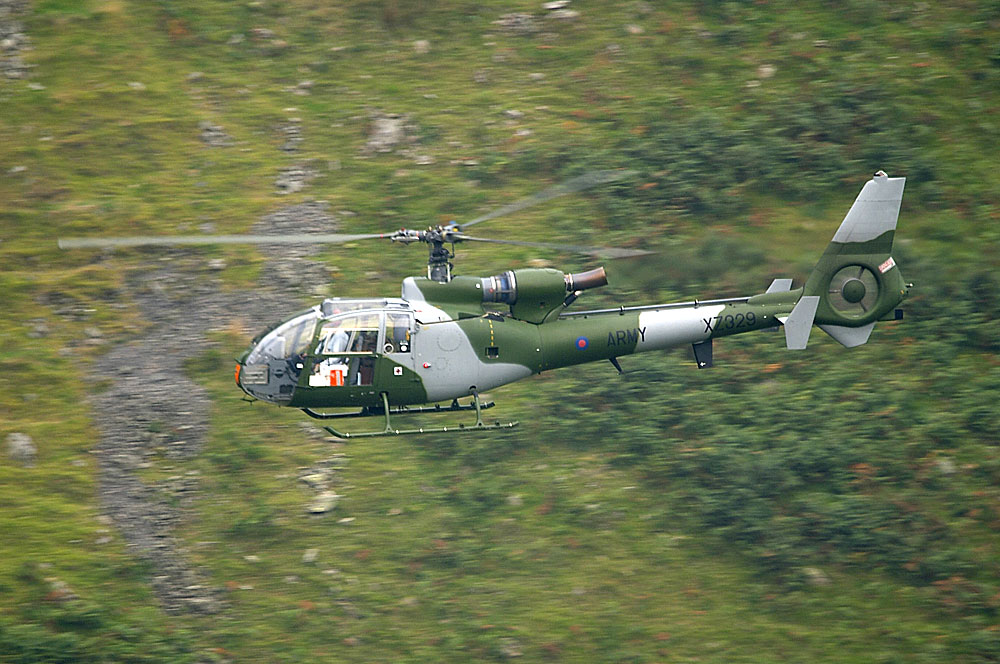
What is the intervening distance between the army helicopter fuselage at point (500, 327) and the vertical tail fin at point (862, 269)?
14mm

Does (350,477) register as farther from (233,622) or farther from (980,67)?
(980,67)

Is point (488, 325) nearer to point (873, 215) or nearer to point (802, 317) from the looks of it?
point (802, 317)

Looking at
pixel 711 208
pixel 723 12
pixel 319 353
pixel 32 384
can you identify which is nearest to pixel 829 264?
pixel 711 208

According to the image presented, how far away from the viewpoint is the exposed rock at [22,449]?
16.7 meters

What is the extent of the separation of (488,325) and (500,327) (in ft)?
0.54

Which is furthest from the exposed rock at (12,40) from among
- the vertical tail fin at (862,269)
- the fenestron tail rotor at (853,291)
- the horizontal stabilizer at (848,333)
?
the horizontal stabilizer at (848,333)

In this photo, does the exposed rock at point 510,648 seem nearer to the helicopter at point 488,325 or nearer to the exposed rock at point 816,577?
the helicopter at point 488,325

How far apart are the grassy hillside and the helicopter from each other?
93.9 inches

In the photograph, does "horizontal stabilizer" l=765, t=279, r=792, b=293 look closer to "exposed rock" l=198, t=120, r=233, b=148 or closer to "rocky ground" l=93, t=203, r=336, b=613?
"rocky ground" l=93, t=203, r=336, b=613

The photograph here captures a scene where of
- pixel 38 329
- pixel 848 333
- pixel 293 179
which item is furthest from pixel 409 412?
pixel 293 179

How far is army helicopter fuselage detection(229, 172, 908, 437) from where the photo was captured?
14500 millimetres

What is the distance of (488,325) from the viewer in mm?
14992

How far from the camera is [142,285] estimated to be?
19.8 meters

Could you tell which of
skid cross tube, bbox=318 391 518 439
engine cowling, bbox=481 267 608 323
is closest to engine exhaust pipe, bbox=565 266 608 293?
engine cowling, bbox=481 267 608 323
